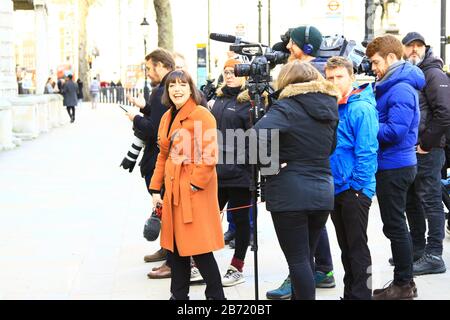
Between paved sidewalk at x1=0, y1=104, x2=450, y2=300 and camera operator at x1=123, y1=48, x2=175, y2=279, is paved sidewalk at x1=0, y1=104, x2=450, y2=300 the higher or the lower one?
the lower one

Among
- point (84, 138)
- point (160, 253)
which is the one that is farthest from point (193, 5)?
point (160, 253)

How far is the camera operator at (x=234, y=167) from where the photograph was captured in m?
6.75

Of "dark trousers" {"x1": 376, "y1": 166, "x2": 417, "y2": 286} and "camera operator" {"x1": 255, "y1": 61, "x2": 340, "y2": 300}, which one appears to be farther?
"dark trousers" {"x1": 376, "y1": 166, "x2": 417, "y2": 286}

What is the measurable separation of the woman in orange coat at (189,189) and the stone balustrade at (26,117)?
42.5 ft

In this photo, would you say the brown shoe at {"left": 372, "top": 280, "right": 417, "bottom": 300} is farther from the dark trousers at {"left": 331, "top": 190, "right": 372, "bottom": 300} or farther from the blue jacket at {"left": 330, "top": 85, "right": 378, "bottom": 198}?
the blue jacket at {"left": 330, "top": 85, "right": 378, "bottom": 198}

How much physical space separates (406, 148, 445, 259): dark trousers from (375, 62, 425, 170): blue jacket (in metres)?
0.97

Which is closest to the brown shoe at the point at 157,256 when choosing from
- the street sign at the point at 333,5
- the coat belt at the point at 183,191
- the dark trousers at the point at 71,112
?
the coat belt at the point at 183,191

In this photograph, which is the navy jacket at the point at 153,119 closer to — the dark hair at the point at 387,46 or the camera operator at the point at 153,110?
the camera operator at the point at 153,110

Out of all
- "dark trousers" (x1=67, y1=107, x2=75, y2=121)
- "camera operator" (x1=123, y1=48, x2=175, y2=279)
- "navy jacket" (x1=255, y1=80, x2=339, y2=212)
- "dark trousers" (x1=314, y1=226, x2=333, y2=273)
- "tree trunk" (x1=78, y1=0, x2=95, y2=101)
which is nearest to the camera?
"navy jacket" (x1=255, y1=80, x2=339, y2=212)

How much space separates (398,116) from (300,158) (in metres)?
1.24

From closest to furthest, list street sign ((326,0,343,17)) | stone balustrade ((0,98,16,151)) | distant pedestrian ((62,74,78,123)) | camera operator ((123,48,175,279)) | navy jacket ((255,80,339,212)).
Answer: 1. navy jacket ((255,80,339,212))
2. camera operator ((123,48,175,279))
3. street sign ((326,0,343,17))
4. stone balustrade ((0,98,16,151))
5. distant pedestrian ((62,74,78,123))

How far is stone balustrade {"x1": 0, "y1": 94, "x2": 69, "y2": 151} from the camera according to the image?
18.4m

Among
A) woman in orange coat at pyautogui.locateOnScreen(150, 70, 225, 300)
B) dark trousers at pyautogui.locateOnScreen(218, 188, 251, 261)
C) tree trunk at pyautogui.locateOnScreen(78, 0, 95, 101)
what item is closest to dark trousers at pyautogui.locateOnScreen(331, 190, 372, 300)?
woman in orange coat at pyautogui.locateOnScreen(150, 70, 225, 300)
